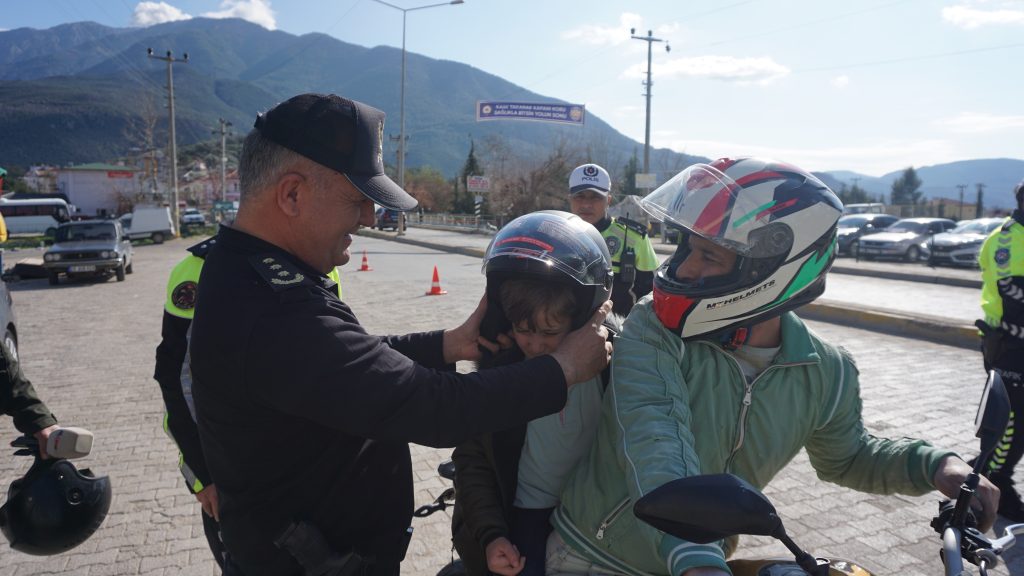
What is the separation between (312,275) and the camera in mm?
1777

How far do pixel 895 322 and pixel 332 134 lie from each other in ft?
35.1

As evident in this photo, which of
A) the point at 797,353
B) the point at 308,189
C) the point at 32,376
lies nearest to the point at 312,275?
the point at 308,189

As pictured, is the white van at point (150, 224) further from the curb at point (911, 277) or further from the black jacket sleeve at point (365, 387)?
the black jacket sleeve at point (365, 387)

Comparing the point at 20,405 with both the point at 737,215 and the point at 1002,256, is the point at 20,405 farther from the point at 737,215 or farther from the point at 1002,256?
the point at 1002,256

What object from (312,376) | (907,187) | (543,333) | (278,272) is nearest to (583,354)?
(543,333)

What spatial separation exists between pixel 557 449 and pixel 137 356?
872 cm

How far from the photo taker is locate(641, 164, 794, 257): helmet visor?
1859 millimetres

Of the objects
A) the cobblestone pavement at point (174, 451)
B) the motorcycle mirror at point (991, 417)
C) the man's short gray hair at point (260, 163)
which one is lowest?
the cobblestone pavement at point (174, 451)

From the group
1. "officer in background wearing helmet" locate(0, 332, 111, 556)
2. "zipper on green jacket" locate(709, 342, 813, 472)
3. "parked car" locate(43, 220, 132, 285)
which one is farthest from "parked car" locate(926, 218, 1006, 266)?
"parked car" locate(43, 220, 132, 285)

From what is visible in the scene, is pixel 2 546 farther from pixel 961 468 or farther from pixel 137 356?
pixel 137 356

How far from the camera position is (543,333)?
6.78 feet

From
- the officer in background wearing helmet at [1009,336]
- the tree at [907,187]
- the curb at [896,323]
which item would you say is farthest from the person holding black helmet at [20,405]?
the tree at [907,187]

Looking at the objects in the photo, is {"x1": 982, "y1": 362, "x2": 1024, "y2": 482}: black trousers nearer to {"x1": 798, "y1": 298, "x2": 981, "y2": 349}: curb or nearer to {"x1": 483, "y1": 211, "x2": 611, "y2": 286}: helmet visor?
{"x1": 483, "y1": 211, "x2": 611, "y2": 286}: helmet visor

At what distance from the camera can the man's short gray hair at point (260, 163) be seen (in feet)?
5.57
